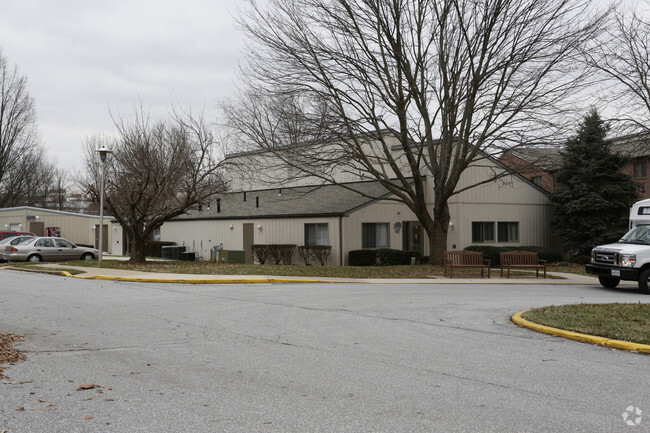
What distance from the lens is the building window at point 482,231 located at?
110ft

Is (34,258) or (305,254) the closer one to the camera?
(305,254)

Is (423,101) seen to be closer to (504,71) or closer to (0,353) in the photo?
(504,71)

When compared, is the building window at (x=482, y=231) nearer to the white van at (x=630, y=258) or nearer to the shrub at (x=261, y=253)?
the shrub at (x=261, y=253)

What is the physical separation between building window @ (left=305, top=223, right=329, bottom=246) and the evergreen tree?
14.0m

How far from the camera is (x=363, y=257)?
29.6 meters

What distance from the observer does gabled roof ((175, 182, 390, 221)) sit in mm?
31125

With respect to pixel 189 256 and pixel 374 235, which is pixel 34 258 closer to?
pixel 189 256

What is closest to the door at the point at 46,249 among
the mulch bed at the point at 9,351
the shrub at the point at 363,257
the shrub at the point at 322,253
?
the shrub at the point at 322,253

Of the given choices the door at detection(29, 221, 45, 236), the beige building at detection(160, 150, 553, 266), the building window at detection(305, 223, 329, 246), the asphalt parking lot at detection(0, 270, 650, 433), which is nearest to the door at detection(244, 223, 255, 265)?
the beige building at detection(160, 150, 553, 266)

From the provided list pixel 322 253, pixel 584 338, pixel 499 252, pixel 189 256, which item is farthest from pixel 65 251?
pixel 584 338

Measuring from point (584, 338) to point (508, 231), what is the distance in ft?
83.1

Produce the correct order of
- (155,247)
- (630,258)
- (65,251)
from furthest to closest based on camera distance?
(155,247) < (65,251) < (630,258)

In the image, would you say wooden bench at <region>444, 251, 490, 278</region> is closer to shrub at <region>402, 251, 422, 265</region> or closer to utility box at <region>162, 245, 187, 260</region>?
shrub at <region>402, 251, 422, 265</region>

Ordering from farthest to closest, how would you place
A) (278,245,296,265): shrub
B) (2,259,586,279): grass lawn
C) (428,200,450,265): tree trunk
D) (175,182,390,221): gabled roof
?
(175,182,390,221): gabled roof, (278,245,296,265): shrub, (428,200,450,265): tree trunk, (2,259,586,279): grass lawn
